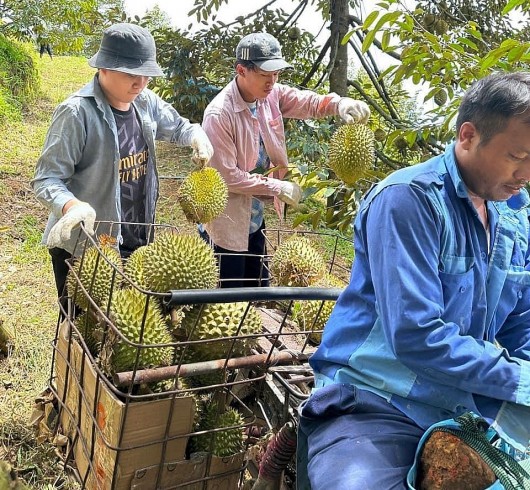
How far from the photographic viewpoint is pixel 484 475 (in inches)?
39.9

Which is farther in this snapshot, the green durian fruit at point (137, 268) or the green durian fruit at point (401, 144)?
the green durian fruit at point (401, 144)

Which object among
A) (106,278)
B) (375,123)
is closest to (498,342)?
(106,278)

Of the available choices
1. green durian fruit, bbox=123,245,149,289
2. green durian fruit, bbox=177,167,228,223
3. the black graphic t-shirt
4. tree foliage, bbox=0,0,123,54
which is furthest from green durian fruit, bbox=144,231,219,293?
tree foliage, bbox=0,0,123,54

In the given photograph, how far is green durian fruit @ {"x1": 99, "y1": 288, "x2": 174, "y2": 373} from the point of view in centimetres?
145

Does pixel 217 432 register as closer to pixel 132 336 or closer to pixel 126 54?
pixel 132 336

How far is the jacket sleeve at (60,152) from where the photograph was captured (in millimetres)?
2066

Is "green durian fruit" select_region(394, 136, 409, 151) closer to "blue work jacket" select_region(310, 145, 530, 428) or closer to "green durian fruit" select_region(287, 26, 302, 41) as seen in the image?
"green durian fruit" select_region(287, 26, 302, 41)

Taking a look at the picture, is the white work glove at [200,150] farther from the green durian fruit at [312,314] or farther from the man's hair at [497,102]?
the man's hair at [497,102]

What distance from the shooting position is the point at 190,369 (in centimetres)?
141

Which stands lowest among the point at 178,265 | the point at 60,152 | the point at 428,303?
the point at 178,265

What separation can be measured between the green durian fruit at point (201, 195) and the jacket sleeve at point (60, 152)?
42 centimetres

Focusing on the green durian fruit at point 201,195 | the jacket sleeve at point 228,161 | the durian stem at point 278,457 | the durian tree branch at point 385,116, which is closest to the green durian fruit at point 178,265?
the green durian fruit at point 201,195

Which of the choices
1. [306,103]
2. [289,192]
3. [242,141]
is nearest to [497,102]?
[289,192]

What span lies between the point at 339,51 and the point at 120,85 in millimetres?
2765
